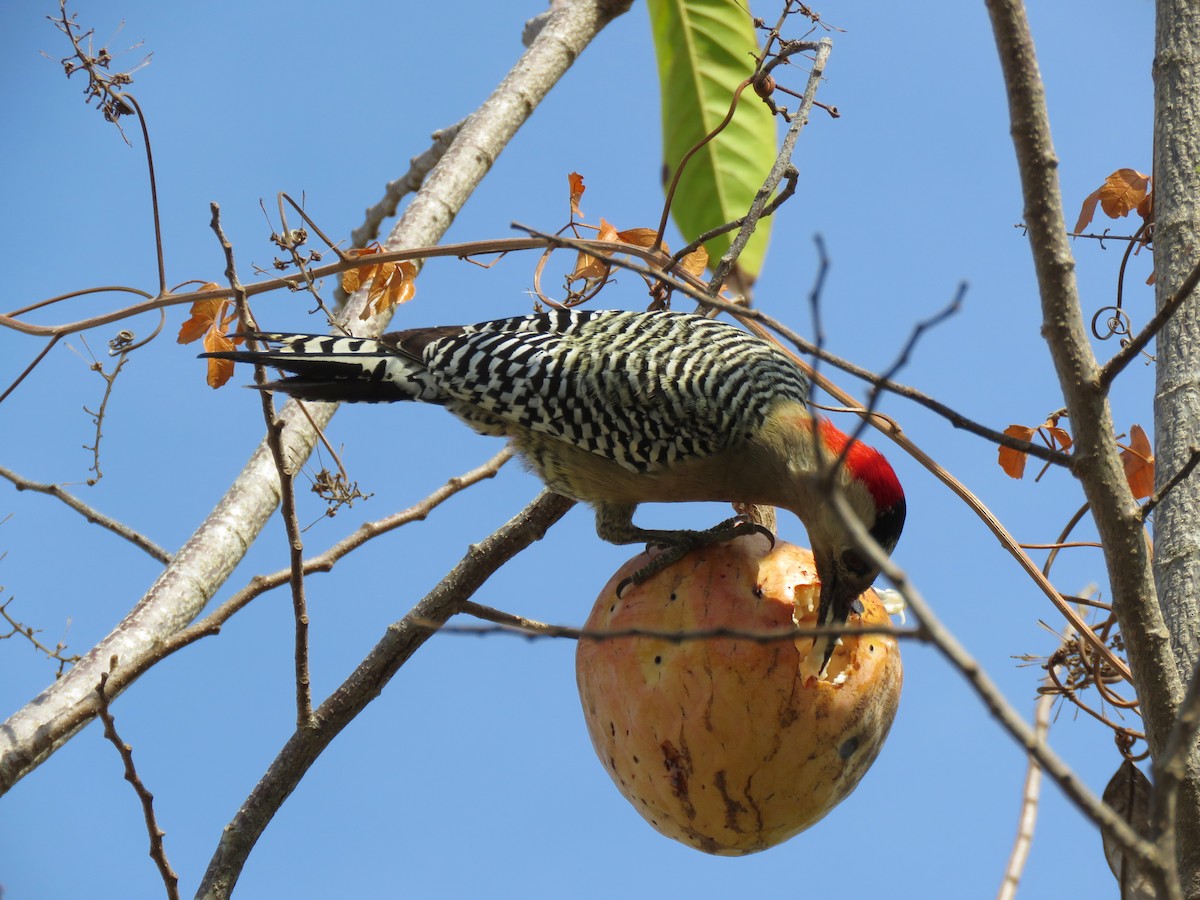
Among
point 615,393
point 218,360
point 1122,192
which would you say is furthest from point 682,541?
point 1122,192

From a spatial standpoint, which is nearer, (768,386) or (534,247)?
(534,247)

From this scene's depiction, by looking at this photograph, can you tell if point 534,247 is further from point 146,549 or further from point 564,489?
point 146,549


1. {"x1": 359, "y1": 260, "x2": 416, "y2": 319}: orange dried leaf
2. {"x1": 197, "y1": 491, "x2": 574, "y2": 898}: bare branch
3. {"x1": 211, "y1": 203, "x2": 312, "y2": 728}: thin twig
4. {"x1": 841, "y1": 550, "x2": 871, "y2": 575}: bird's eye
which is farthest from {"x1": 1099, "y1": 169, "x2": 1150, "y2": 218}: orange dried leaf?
{"x1": 211, "y1": 203, "x2": 312, "y2": 728}: thin twig

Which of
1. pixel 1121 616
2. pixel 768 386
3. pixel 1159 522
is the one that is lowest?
pixel 1121 616

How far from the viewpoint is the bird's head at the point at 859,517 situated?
258 cm

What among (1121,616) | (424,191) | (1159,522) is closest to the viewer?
(1121,616)

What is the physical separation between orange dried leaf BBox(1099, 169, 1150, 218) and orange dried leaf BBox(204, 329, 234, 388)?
7.35 feet

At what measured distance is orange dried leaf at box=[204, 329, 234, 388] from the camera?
313cm

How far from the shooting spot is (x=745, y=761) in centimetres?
231

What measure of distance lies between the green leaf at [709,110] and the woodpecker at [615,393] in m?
0.47

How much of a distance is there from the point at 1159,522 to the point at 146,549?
252 centimetres

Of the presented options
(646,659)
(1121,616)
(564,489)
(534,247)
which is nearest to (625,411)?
(564,489)

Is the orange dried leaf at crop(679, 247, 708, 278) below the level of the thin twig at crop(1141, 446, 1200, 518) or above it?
above

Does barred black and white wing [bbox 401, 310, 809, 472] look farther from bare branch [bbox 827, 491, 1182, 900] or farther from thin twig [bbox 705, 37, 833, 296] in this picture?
bare branch [bbox 827, 491, 1182, 900]
